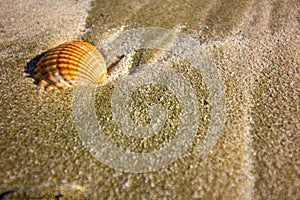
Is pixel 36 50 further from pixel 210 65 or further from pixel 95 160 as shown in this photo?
pixel 210 65

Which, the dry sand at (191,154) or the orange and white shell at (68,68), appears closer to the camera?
the dry sand at (191,154)

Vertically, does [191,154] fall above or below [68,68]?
below

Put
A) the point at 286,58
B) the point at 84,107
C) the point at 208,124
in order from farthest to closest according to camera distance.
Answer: the point at 286,58 < the point at 84,107 < the point at 208,124

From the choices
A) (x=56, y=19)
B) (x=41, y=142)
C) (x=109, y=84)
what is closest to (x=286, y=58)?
(x=109, y=84)

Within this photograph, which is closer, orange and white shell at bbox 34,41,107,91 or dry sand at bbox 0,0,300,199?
dry sand at bbox 0,0,300,199
